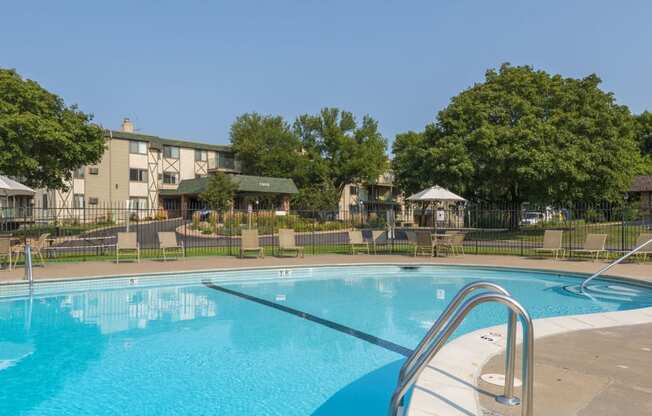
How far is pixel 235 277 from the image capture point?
13195 millimetres

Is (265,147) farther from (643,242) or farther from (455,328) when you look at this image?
(455,328)

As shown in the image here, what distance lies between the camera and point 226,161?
172 feet

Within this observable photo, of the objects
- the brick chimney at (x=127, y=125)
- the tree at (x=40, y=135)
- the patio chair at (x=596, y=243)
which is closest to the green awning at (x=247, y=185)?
the brick chimney at (x=127, y=125)

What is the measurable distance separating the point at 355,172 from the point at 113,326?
149ft

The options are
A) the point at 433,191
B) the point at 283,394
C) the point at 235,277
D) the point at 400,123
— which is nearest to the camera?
the point at 283,394

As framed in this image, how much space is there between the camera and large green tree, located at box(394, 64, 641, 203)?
22.9m

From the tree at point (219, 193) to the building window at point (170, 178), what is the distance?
11278mm

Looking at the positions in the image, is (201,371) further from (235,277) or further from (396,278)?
(396,278)

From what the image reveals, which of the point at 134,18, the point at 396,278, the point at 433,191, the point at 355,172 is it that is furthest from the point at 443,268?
the point at 355,172

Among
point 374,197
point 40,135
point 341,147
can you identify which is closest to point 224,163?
point 341,147

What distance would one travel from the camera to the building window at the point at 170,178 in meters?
47.2

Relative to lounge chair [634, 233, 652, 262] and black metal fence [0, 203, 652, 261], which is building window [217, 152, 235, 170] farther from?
lounge chair [634, 233, 652, 262]

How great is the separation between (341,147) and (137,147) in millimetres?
21140

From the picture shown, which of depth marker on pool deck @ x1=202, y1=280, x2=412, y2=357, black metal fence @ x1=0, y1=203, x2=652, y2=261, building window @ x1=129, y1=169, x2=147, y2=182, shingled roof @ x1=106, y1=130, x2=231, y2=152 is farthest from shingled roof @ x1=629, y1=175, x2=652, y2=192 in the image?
building window @ x1=129, y1=169, x2=147, y2=182
